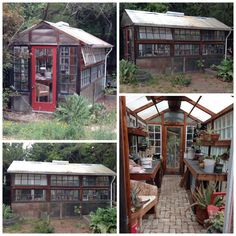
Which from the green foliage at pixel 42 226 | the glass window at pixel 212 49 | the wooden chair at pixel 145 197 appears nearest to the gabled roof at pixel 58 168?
the wooden chair at pixel 145 197

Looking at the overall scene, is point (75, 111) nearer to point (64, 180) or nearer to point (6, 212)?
point (64, 180)

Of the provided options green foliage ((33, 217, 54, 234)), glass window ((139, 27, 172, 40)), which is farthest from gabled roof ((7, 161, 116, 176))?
glass window ((139, 27, 172, 40))

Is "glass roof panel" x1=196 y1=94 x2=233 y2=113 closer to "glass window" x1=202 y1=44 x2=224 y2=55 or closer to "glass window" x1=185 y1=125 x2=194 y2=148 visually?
"glass window" x1=185 y1=125 x2=194 y2=148

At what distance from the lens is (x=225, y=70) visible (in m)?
3.29

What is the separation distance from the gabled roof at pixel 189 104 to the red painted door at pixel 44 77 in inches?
22.5

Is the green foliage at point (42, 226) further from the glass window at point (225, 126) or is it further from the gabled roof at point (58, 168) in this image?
the glass window at point (225, 126)

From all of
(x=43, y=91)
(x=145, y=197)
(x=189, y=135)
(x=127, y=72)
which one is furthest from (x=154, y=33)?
(x=145, y=197)

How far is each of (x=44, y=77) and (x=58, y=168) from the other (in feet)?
2.24

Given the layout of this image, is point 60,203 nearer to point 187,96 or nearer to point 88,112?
point 88,112

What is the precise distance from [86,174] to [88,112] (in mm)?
462

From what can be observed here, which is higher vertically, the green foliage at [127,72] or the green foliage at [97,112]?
the green foliage at [127,72]

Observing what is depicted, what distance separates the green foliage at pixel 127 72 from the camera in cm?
333

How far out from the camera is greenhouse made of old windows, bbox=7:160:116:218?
3.37m

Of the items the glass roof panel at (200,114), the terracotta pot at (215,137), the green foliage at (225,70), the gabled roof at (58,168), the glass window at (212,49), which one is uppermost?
the glass window at (212,49)
